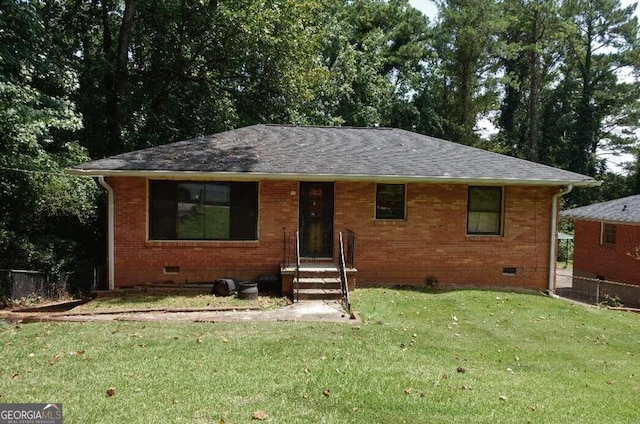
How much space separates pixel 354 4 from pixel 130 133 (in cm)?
2086

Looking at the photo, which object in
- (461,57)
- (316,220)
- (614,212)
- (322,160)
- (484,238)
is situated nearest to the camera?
(316,220)

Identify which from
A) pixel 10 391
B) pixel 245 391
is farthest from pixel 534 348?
pixel 10 391

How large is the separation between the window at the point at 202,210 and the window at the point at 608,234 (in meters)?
16.5

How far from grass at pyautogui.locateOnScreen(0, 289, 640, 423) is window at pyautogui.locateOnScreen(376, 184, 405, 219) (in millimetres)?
3551

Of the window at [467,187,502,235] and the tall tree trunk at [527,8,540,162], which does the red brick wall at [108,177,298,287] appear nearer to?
the window at [467,187,502,235]

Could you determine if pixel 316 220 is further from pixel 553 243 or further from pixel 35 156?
pixel 35 156

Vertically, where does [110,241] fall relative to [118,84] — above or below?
below

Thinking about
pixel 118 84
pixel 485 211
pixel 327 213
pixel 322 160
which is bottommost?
pixel 327 213

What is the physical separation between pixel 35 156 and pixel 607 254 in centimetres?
2188

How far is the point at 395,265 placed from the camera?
12008 mm

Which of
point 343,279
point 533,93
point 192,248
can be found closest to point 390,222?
point 343,279

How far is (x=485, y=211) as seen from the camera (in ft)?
40.6

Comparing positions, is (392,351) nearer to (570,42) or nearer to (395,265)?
(395,265)

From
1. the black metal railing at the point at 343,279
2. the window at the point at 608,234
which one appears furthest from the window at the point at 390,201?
the window at the point at 608,234
